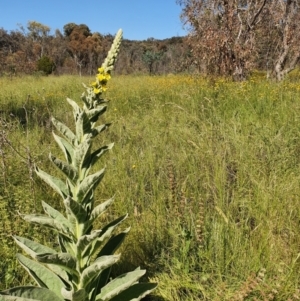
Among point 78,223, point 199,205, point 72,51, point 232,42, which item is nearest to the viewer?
point 78,223

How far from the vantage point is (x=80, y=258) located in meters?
1.33

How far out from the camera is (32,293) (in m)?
1.25

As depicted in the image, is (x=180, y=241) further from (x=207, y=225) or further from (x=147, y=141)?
(x=147, y=141)

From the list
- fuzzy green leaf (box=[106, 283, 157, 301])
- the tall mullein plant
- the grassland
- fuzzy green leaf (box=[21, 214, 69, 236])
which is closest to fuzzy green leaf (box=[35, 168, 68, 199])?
the tall mullein plant

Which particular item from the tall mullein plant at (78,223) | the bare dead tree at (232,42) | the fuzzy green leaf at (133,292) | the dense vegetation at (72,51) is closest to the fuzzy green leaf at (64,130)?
the tall mullein plant at (78,223)

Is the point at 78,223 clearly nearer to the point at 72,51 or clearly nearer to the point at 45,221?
the point at 45,221

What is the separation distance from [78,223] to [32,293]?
0.92 feet

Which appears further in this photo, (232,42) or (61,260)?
(232,42)

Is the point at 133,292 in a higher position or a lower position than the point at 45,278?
lower

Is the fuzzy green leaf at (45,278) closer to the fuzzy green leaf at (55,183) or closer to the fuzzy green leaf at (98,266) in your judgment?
the fuzzy green leaf at (98,266)

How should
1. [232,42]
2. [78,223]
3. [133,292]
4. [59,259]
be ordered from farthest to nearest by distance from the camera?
[232,42], [133,292], [78,223], [59,259]

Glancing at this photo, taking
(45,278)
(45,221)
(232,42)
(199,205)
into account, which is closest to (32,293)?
(45,278)

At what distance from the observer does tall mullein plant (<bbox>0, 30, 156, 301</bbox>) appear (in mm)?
1207

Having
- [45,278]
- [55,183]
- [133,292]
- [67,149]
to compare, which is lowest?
[133,292]
